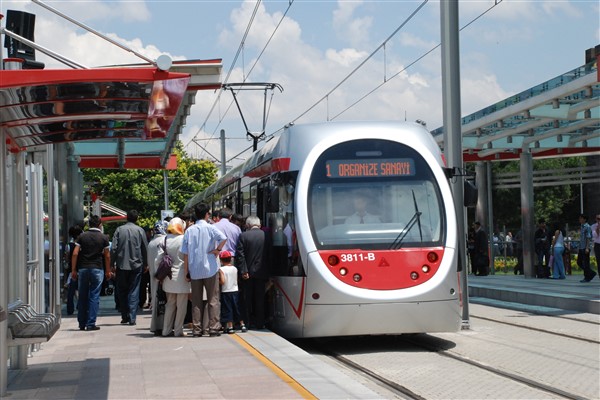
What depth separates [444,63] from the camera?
15125 mm

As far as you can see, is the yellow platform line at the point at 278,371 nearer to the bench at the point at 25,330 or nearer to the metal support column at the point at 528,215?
the bench at the point at 25,330

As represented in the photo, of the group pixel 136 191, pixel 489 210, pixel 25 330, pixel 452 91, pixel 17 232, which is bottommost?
pixel 25 330

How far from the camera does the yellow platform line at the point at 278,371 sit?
858cm

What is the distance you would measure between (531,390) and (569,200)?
216ft

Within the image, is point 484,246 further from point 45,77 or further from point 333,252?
point 45,77

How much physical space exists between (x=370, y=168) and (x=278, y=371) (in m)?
4.33

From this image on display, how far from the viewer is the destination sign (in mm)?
13562

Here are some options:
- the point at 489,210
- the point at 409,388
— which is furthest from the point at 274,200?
the point at 489,210

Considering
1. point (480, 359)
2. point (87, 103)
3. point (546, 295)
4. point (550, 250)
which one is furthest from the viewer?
point (550, 250)

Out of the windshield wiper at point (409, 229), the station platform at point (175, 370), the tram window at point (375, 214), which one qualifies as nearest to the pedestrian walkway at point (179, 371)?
the station platform at point (175, 370)

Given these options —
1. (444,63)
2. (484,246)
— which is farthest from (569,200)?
(444,63)

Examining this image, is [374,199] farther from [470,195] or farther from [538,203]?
[538,203]

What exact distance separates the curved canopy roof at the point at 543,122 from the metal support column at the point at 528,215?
1.72ft

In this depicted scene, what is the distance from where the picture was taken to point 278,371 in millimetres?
10008
